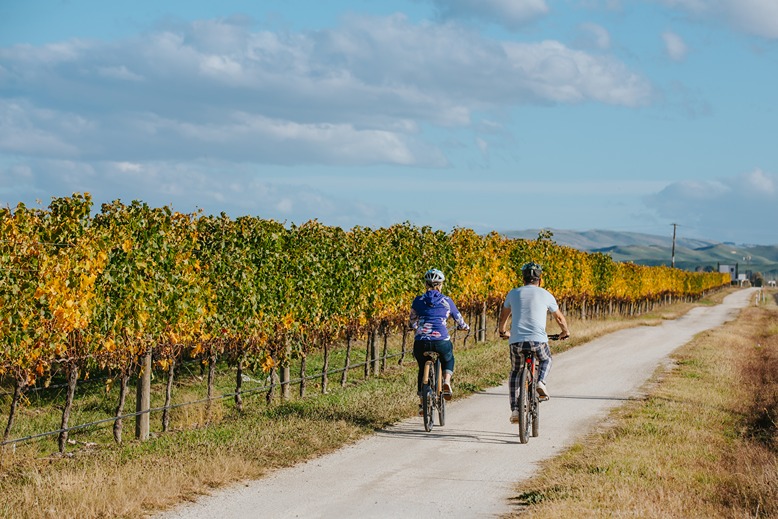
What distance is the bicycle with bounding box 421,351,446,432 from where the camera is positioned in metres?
12.6

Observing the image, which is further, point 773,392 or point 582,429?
point 773,392

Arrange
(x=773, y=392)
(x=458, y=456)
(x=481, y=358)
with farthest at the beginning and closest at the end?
(x=481, y=358), (x=773, y=392), (x=458, y=456)

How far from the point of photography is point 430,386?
12.7 m

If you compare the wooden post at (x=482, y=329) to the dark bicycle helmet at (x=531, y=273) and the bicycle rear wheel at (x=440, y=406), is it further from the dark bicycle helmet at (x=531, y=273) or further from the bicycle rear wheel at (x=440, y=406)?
the dark bicycle helmet at (x=531, y=273)

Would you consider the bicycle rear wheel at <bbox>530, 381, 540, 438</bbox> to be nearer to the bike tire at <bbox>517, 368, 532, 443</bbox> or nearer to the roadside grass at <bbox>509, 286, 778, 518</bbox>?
the bike tire at <bbox>517, 368, 532, 443</bbox>

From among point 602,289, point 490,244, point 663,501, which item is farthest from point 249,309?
point 602,289

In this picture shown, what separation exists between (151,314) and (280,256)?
3957 mm

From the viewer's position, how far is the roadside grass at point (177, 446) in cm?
844

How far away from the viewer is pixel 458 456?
11.3m

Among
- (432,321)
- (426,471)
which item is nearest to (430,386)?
(432,321)

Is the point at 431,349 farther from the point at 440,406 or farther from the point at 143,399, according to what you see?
the point at 143,399

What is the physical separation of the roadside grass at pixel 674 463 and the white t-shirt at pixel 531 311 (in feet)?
5.26

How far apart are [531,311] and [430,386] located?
1901 millimetres

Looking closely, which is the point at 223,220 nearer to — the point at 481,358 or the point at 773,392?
the point at 481,358
